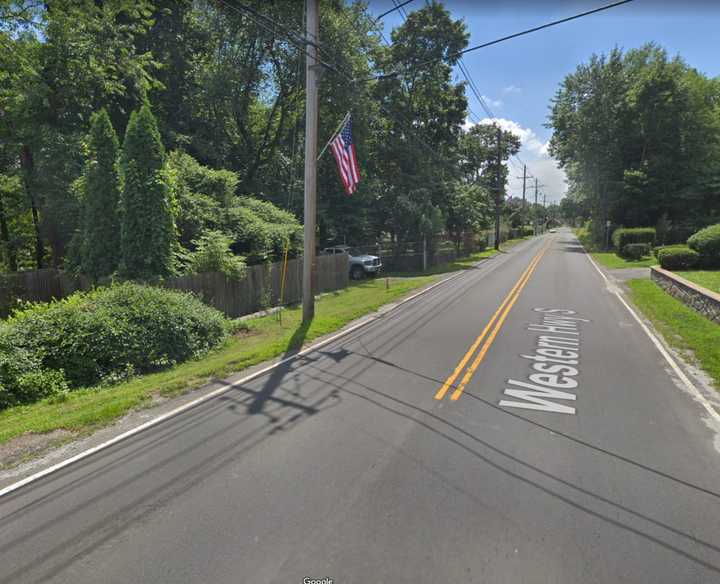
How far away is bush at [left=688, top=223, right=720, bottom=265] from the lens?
18312 millimetres

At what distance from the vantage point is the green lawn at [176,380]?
5977 mm

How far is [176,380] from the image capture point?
759 cm

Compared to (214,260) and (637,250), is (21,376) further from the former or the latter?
(637,250)

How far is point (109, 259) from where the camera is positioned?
12695 mm

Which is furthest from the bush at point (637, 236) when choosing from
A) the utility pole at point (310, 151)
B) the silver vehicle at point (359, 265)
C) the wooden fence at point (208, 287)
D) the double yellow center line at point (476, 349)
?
the utility pole at point (310, 151)

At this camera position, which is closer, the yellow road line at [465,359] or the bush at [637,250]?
the yellow road line at [465,359]

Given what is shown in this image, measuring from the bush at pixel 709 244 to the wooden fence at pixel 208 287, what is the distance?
17619mm

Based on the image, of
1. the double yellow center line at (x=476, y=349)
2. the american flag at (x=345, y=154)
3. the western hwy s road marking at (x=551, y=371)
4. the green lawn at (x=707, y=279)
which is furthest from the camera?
the green lawn at (x=707, y=279)

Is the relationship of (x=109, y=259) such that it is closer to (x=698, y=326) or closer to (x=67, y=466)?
(x=67, y=466)

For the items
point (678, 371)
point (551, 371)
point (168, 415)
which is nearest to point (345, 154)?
point (551, 371)

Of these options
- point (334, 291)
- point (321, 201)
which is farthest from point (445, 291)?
point (321, 201)

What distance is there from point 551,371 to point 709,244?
15976mm

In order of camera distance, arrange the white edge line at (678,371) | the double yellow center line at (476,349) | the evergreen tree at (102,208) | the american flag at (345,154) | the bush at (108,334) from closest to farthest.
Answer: the white edge line at (678,371) → the double yellow center line at (476,349) → the bush at (108,334) → the american flag at (345,154) → the evergreen tree at (102,208)

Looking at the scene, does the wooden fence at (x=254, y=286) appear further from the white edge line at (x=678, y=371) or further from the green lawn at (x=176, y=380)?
the white edge line at (x=678, y=371)
